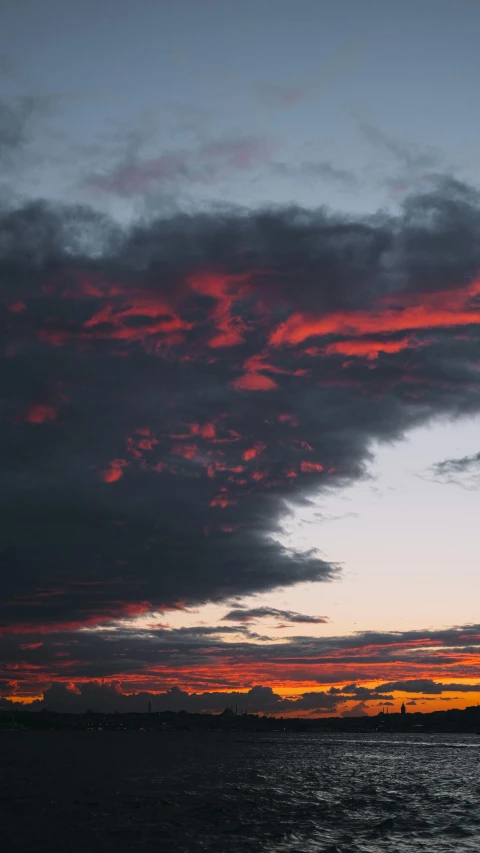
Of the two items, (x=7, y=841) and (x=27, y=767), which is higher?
(x=7, y=841)

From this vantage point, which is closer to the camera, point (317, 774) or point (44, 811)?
point (44, 811)

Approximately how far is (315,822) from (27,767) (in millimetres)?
124194

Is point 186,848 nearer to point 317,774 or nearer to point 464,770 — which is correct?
point 317,774

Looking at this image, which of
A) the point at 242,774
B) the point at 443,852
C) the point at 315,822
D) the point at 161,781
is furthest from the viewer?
the point at 242,774

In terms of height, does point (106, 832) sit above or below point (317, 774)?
above

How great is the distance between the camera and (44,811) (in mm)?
94625

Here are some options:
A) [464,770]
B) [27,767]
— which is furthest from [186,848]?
[464,770]

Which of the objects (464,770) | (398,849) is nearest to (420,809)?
(398,849)

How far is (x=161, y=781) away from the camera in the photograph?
14288 centimetres

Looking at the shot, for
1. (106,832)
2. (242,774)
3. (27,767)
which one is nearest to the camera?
(106,832)

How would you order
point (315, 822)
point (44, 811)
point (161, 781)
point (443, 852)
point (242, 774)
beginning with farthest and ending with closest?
point (242, 774) → point (161, 781) → point (44, 811) → point (315, 822) → point (443, 852)

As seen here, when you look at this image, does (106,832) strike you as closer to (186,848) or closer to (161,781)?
(186,848)

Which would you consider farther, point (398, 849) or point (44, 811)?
point (44, 811)

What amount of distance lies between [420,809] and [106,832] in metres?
44.9
